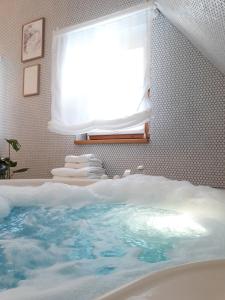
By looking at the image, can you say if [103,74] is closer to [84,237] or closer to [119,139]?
[119,139]

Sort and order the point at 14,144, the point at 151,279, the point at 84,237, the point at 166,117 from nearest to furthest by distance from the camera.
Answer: the point at 151,279 → the point at 84,237 → the point at 166,117 → the point at 14,144

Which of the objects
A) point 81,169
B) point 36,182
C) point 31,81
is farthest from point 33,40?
point 36,182

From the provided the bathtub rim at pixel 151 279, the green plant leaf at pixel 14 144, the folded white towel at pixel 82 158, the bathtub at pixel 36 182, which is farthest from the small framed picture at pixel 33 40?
the bathtub rim at pixel 151 279

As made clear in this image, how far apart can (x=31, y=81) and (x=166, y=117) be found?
5.00 ft

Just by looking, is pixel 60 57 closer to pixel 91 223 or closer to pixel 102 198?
pixel 102 198

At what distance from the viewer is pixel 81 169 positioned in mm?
2479

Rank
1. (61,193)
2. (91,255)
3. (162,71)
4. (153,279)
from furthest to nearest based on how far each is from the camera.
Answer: (162,71) → (61,193) → (91,255) → (153,279)

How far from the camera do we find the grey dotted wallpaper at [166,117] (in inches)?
86.4

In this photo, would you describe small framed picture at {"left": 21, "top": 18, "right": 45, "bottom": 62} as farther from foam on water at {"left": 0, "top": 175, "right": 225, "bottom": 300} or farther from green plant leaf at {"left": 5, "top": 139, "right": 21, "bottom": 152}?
foam on water at {"left": 0, "top": 175, "right": 225, "bottom": 300}

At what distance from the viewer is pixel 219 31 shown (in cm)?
126

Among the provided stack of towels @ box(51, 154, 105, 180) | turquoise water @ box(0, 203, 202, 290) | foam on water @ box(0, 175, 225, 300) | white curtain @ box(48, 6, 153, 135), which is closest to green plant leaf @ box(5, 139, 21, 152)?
white curtain @ box(48, 6, 153, 135)

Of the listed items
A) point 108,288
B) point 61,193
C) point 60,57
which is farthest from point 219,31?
point 60,57

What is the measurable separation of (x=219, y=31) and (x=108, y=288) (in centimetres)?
107

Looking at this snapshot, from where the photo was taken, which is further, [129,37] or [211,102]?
[129,37]
